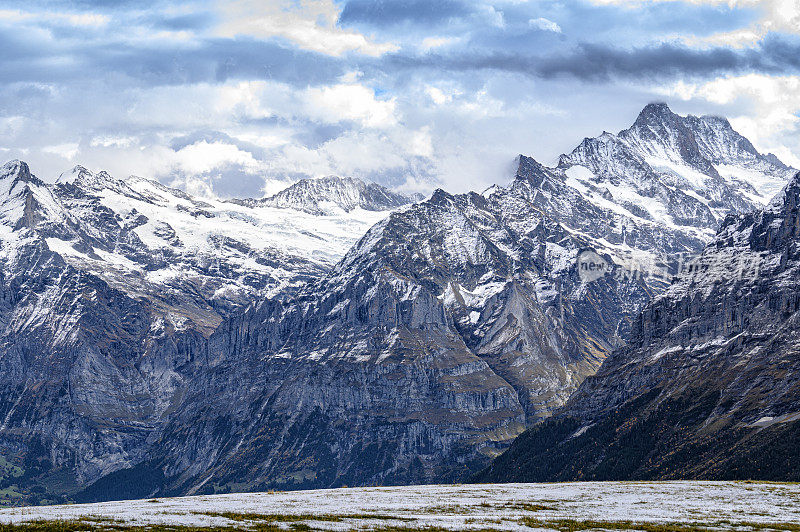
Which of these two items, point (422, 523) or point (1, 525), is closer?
point (1, 525)

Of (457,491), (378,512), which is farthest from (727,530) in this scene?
(457,491)

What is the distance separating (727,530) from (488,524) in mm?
28417

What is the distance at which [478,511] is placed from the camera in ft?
477

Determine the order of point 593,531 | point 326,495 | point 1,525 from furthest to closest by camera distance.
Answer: point 326,495 < point 593,531 < point 1,525

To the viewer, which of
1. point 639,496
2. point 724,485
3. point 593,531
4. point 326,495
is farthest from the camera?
point 724,485

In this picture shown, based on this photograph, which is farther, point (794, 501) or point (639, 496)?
point (639, 496)

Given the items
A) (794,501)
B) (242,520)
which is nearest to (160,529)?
(242,520)

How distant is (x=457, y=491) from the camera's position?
189 metres

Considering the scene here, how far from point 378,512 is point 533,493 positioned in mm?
49610

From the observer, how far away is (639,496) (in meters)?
170

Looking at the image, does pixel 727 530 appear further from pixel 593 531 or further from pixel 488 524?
pixel 488 524

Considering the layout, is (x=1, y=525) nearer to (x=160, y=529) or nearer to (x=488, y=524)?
(x=160, y=529)

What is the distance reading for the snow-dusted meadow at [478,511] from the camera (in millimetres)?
123500

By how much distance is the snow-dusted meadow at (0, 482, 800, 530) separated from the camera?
123500mm
